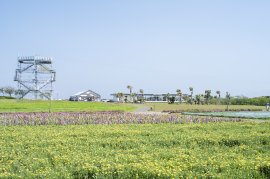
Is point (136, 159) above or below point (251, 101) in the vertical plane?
below

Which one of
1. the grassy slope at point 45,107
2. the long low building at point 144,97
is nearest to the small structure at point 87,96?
the long low building at point 144,97

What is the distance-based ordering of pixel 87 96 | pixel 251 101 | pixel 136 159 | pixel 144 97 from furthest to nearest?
pixel 144 97
pixel 87 96
pixel 251 101
pixel 136 159

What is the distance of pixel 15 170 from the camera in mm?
10797

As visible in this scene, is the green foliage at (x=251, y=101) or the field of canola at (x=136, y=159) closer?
the field of canola at (x=136, y=159)

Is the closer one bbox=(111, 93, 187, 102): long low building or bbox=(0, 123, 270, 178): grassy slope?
bbox=(0, 123, 270, 178): grassy slope

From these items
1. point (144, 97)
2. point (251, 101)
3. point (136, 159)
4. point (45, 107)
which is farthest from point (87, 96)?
point (136, 159)

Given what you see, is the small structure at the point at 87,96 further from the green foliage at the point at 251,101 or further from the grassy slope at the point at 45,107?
the grassy slope at the point at 45,107

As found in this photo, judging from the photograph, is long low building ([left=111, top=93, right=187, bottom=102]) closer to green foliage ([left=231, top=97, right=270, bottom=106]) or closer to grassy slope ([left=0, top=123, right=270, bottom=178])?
green foliage ([left=231, top=97, right=270, bottom=106])

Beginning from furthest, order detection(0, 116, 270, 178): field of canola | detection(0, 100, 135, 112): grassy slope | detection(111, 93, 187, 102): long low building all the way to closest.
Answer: detection(111, 93, 187, 102): long low building → detection(0, 100, 135, 112): grassy slope → detection(0, 116, 270, 178): field of canola

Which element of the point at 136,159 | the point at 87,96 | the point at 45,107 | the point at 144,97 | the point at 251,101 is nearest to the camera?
the point at 136,159

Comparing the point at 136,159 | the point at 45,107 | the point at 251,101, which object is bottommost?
the point at 136,159

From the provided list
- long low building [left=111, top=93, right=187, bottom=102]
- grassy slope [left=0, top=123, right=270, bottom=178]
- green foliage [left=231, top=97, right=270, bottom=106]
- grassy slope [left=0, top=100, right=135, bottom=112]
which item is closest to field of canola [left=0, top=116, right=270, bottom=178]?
grassy slope [left=0, top=123, right=270, bottom=178]

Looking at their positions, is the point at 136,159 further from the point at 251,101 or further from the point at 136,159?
the point at 251,101

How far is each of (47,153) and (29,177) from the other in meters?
3.36
